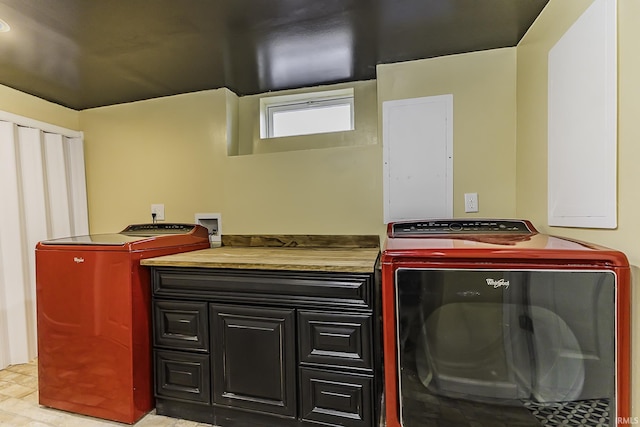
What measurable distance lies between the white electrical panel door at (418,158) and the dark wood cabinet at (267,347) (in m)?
0.75

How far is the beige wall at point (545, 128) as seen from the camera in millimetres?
983

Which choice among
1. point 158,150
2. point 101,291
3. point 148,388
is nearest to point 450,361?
point 148,388

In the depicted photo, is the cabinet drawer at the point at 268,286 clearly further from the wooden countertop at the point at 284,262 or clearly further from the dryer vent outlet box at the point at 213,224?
the dryer vent outlet box at the point at 213,224

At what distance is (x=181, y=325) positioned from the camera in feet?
5.64

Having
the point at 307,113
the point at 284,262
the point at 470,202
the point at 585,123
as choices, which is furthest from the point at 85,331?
the point at 585,123

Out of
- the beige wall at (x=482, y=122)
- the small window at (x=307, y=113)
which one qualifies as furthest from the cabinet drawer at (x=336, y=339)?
the small window at (x=307, y=113)

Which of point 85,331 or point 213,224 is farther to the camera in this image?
point 213,224

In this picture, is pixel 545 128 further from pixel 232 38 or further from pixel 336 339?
pixel 232 38

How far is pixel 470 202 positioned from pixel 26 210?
9.95 feet

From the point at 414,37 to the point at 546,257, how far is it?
132 cm

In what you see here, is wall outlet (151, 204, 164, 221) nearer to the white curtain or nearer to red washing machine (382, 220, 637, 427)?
the white curtain

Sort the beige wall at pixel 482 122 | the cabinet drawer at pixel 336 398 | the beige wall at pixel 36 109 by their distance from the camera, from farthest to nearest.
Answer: the beige wall at pixel 36 109, the beige wall at pixel 482 122, the cabinet drawer at pixel 336 398

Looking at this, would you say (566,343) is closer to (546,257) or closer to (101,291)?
(546,257)

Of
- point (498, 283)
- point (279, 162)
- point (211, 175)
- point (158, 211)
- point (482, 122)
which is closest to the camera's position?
point (498, 283)
